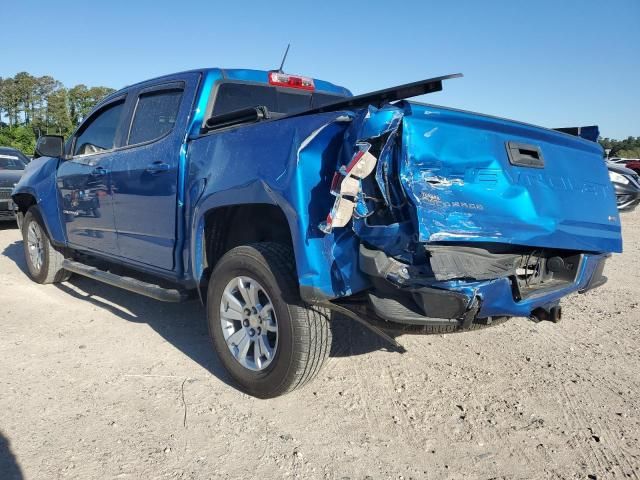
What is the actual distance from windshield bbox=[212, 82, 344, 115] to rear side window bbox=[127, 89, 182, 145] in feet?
1.12

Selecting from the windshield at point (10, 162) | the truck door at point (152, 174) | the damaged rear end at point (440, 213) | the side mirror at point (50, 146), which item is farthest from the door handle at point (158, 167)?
the windshield at point (10, 162)

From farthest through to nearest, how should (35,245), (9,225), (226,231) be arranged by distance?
(9,225) → (35,245) → (226,231)

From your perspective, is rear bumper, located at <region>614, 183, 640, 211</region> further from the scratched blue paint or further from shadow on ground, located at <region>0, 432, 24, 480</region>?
shadow on ground, located at <region>0, 432, 24, 480</region>

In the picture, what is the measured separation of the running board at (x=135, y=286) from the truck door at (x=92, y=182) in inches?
8.2

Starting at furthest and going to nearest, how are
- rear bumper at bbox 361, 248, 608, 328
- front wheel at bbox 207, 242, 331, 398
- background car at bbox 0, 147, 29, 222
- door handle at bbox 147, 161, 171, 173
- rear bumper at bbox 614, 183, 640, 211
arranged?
background car at bbox 0, 147, 29, 222 < rear bumper at bbox 614, 183, 640, 211 < door handle at bbox 147, 161, 171, 173 < front wheel at bbox 207, 242, 331, 398 < rear bumper at bbox 361, 248, 608, 328

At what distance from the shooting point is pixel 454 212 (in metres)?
2.35

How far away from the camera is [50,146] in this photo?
17.1 feet

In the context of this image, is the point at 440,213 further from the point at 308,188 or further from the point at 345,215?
the point at 308,188

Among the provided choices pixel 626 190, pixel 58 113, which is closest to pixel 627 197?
pixel 626 190

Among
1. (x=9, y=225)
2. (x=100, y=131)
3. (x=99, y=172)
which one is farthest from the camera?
(x=9, y=225)

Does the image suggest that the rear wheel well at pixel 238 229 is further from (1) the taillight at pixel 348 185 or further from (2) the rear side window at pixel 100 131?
(2) the rear side window at pixel 100 131

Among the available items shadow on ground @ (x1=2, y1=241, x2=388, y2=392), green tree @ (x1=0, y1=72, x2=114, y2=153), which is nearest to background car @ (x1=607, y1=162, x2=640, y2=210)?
shadow on ground @ (x1=2, y1=241, x2=388, y2=392)

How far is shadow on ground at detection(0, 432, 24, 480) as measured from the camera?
241 centimetres

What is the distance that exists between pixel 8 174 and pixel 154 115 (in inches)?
310
